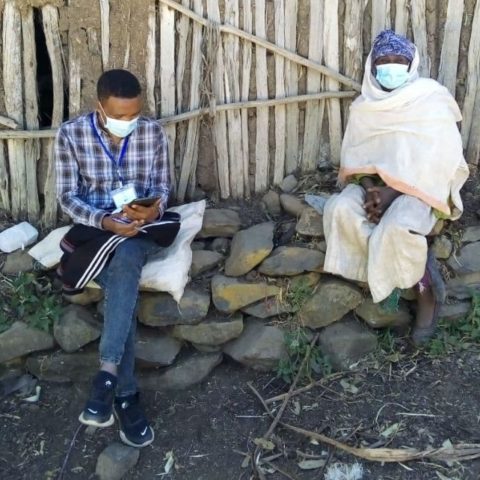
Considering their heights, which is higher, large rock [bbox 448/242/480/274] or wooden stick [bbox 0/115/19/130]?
wooden stick [bbox 0/115/19/130]

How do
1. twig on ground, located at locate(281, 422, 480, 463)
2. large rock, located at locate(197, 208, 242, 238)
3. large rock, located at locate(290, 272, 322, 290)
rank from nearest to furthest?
twig on ground, located at locate(281, 422, 480, 463) → large rock, located at locate(290, 272, 322, 290) → large rock, located at locate(197, 208, 242, 238)

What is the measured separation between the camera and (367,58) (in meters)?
4.28

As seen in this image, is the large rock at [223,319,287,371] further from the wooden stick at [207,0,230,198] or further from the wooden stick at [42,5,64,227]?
the wooden stick at [42,5,64,227]

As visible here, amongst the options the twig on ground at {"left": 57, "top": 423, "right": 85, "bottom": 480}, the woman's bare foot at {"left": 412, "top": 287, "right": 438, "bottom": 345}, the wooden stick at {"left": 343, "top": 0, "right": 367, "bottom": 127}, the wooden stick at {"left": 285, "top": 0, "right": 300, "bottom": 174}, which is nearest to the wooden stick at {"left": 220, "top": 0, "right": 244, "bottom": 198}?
the wooden stick at {"left": 285, "top": 0, "right": 300, "bottom": 174}

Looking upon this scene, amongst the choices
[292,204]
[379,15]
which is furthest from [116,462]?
[379,15]

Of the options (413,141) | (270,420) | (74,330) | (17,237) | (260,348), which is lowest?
(270,420)

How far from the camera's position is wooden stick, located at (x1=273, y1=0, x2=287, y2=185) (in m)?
4.35

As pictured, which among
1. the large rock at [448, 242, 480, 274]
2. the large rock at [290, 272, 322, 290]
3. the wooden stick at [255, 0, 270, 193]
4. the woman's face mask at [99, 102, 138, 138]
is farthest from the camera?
the wooden stick at [255, 0, 270, 193]

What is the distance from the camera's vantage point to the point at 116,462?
139 inches

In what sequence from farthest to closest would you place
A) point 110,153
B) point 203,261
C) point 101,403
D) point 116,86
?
point 203,261, point 110,153, point 116,86, point 101,403

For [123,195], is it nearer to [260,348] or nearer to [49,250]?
[49,250]

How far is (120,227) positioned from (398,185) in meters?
1.42

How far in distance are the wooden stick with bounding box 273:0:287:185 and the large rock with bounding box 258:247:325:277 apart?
72 centimetres

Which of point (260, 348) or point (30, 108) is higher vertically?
point (30, 108)
